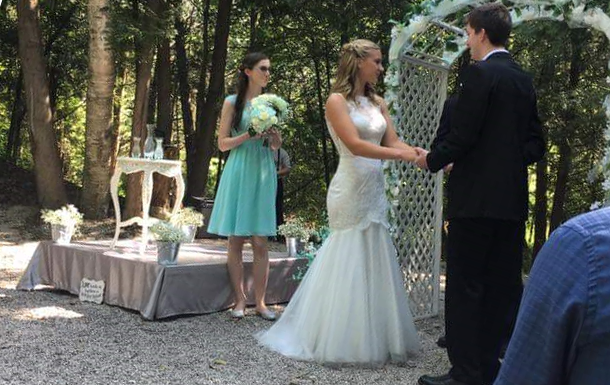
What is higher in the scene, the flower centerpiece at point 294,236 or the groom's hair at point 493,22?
the groom's hair at point 493,22

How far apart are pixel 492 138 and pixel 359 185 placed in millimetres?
1061

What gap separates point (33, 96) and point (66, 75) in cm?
463

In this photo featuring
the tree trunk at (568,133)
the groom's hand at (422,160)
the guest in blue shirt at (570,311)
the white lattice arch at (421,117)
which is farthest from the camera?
the tree trunk at (568,133)

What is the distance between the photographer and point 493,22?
3.09 meters

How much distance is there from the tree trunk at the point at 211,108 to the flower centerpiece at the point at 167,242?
6.11m

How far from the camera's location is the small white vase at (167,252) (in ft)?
16.0

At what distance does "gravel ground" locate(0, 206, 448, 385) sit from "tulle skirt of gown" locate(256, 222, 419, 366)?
0.10 m

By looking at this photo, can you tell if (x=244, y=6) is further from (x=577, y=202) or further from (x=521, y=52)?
(x=577, y=202)

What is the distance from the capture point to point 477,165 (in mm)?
3117

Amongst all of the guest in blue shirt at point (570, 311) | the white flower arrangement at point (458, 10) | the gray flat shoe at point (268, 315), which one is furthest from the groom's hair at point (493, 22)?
the gray flat shoe at point (268, 315)

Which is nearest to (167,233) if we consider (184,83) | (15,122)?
(184,83)

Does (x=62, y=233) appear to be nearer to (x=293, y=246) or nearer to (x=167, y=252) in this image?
Result: (x=167, y=252)

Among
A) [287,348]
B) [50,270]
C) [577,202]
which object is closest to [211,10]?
[577,202]

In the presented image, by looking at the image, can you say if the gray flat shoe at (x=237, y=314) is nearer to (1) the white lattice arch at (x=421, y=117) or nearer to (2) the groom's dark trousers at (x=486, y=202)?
(1) the white lattice arch at (x=421, y=117)
